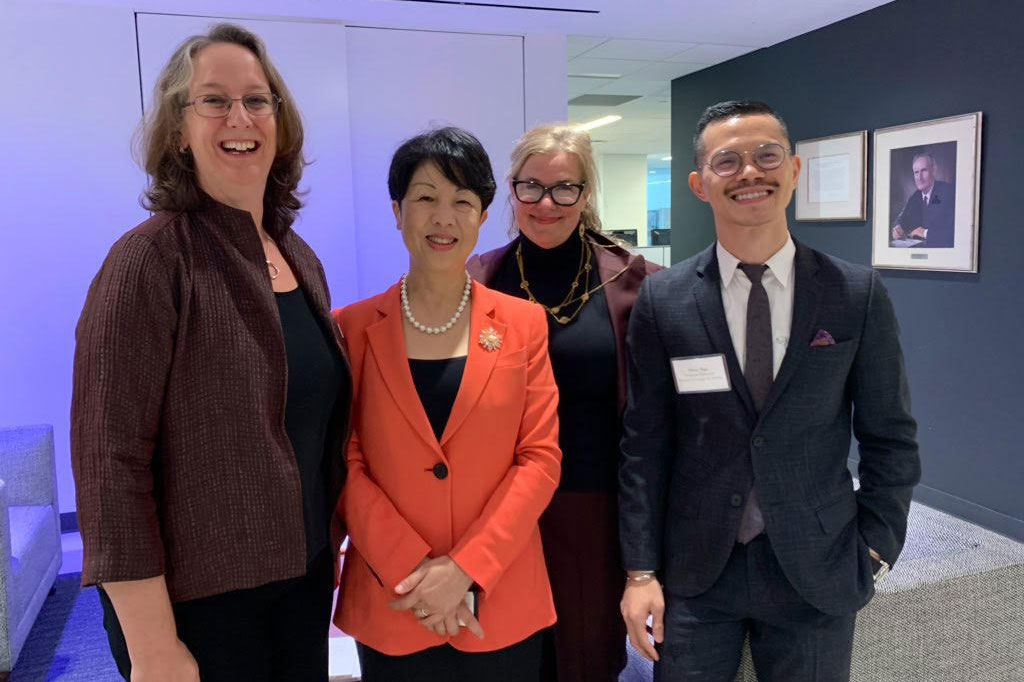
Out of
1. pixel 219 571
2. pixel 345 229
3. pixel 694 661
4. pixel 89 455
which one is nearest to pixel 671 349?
pixel 694 661

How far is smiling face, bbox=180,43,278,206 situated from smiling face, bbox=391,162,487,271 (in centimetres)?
31

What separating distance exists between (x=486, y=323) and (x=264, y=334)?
0.46 m

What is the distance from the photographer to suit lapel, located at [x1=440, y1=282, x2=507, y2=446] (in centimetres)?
143

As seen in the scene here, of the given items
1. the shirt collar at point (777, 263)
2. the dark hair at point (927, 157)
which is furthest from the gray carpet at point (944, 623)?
the dark hair at point (927, 157)

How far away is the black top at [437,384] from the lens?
145 cm

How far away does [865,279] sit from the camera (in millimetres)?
1489

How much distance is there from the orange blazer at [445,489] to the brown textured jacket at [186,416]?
0.19 meters

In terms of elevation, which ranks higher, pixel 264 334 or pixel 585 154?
pixel 585 154

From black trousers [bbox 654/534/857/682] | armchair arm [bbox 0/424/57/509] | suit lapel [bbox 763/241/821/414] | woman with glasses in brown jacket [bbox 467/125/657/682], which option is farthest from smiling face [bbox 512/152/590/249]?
armchair arm [bbox 0/424/57/509]

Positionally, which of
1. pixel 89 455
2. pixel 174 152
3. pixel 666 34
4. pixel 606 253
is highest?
pixel 666 34

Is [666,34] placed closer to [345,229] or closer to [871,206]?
[871,206]

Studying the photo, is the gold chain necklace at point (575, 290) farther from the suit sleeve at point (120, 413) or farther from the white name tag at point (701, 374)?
the suit sleeve at point (120, 413)

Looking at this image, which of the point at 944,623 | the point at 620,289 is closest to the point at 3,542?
the point at 620,289

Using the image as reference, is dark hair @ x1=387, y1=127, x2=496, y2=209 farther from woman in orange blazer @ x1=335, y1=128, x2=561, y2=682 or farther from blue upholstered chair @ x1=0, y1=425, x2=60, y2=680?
blue upholstered chair @ x1=0, y1=425, x2=60, y2=680
